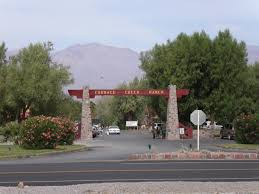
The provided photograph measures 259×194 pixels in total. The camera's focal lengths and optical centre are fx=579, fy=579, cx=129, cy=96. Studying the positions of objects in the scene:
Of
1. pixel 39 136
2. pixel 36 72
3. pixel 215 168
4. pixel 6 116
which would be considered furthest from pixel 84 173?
pixel 6 116

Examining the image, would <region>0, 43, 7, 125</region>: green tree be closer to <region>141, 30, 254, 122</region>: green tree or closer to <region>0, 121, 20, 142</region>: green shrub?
<region>141, 30, 254, 122</region>: green tree

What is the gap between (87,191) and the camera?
12.3 meters

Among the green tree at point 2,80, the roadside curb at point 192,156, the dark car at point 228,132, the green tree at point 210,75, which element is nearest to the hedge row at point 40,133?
the roadside curb at point 192,156

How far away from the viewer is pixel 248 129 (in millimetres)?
43250

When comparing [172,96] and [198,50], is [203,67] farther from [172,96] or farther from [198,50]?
[172,96]

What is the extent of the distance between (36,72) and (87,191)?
57196 mm

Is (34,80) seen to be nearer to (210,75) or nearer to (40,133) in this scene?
(210,75)

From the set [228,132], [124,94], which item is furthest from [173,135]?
[124,94]

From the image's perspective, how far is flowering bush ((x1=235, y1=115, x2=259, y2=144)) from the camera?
4238cm

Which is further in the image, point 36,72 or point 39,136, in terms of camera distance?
point 36,72

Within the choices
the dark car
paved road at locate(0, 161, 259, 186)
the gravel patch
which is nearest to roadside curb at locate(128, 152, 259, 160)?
paved road at locate(0, 161, 259, 186)

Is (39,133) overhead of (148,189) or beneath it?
overhead

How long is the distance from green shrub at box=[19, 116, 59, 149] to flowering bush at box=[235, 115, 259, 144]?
1504 centimetres

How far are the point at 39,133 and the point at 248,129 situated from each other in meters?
16.6
